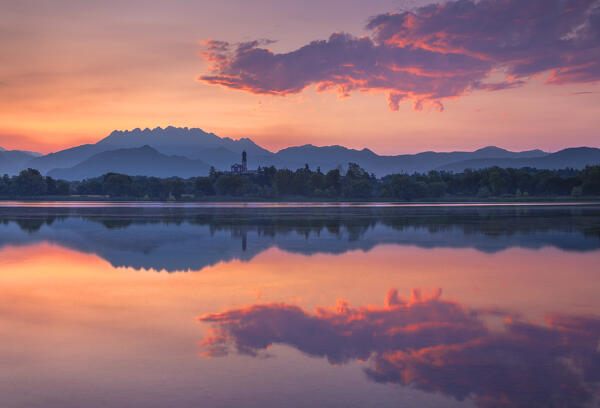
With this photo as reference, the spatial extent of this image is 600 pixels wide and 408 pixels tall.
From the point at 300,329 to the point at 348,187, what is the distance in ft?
512

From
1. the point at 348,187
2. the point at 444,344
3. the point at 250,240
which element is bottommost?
the point at 444,344

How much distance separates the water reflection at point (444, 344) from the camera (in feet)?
30.8

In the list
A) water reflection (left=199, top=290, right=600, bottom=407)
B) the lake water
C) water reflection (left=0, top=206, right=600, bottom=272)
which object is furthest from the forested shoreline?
water reflection (left=199, top=290, right=600, bottom=407)

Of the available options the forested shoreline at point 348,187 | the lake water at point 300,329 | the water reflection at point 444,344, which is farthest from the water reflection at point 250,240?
the forested shoreline at point 348,187

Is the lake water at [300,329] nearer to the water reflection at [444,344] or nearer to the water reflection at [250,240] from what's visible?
the water reflection at [444,344]

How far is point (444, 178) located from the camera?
599 ft

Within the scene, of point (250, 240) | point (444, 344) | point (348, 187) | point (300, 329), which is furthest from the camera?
point (348, 187)

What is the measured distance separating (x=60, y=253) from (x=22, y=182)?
188m

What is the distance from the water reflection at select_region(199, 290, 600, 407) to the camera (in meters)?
9.39

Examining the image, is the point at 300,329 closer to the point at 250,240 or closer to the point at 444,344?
the point at 444,344

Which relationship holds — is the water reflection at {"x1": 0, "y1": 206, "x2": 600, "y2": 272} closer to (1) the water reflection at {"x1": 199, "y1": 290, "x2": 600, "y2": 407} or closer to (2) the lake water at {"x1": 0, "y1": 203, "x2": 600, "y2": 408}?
(2) the lake water at {"x1": 0, "y1": 203, "x2": 600, "y2": 408}

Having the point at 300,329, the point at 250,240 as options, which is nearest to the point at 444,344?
the point at 300,329

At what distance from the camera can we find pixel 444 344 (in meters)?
11.9

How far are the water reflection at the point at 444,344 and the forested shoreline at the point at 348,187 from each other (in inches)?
5603
